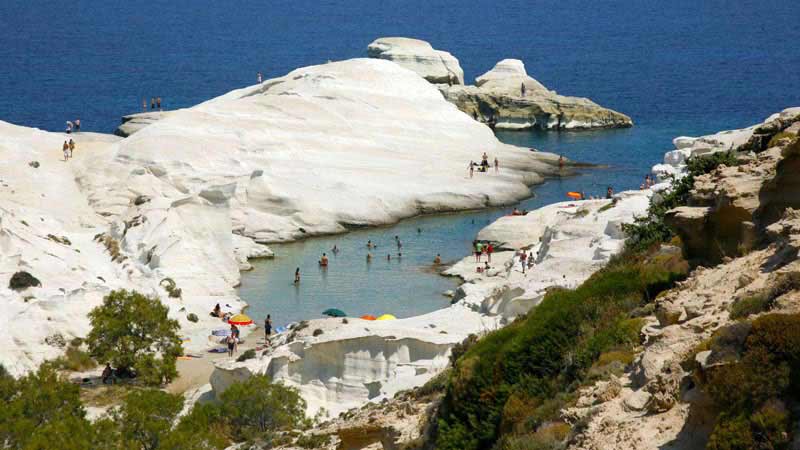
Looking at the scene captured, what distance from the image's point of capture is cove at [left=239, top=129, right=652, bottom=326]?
5803 cm

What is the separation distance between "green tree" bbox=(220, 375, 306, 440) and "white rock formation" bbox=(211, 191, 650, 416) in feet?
7.94

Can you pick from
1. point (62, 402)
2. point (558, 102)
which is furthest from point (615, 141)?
point (62, 402)

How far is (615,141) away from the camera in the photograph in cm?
10306

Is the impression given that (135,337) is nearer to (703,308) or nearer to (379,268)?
(379,268)

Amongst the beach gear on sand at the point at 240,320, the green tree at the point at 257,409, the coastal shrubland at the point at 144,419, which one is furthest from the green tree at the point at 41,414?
the beach gear on sand at the point at 240,320

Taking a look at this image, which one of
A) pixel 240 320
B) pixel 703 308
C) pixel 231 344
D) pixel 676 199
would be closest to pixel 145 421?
pixel 703 308

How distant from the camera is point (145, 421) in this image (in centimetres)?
2862

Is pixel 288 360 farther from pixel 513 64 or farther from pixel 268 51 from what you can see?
pixel 268 51

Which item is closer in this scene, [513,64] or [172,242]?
[172,242]

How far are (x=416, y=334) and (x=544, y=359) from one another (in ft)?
66.7

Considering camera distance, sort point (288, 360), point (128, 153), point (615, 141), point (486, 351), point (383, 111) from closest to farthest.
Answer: point (486, 351) < point (288, 360) < point (128, 153) < point (383, 111) < point (615, 141)

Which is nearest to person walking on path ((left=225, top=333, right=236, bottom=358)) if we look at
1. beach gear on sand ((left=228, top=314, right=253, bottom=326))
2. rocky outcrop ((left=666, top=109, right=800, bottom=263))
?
beach gear on sand ((left=228, top=314, right=253, bottom=326))

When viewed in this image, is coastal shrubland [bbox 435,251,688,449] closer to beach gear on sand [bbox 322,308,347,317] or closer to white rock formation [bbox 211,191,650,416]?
white rock formation [bbox 211,191,650,416]

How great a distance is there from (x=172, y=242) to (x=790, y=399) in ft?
158
